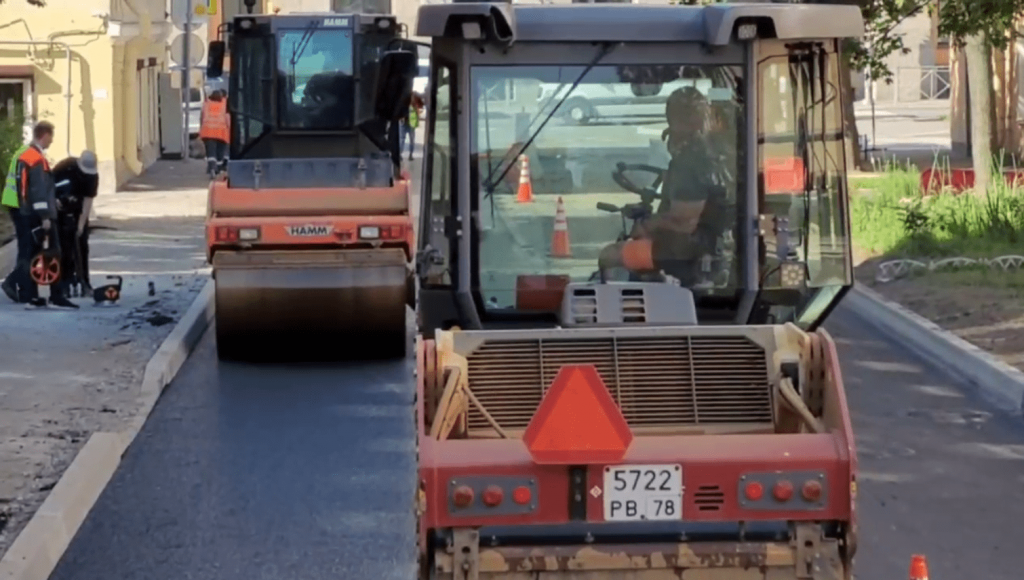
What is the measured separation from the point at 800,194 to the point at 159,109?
32687 mm

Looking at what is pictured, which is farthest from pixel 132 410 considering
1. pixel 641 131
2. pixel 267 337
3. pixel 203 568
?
pixel 641 131

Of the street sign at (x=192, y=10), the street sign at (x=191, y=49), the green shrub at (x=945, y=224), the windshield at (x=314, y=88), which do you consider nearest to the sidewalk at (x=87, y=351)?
the windshield at (x=314, y=88)

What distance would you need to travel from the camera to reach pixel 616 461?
19.9 ft

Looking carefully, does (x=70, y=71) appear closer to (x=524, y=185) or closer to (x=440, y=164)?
(x=440, y=164)

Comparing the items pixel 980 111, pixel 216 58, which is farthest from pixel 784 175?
pixel 980 111

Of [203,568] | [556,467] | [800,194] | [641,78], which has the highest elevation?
[641,78]

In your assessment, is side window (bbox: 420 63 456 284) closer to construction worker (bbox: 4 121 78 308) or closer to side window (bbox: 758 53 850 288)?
side window (bbox: 758 53 850 288)

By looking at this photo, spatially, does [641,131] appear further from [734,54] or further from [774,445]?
[774,445]

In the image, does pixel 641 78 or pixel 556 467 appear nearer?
pixel 556 467

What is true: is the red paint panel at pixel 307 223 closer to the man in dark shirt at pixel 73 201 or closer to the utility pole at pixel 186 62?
the man in dark shirt at pixel 73 201

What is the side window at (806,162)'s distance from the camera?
8336mm

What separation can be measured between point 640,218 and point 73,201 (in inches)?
431

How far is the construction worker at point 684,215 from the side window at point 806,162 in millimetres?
227

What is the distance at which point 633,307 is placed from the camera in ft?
24.6
